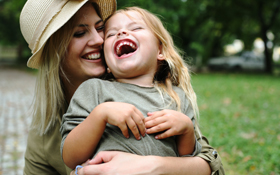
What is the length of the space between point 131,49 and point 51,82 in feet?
2.24

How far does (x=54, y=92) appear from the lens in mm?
2115

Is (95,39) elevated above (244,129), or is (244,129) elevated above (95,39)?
(95,39)

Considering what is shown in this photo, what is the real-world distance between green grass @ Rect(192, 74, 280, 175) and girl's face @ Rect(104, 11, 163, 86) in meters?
1.99

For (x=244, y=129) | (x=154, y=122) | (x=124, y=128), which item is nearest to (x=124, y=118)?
(x=124, y=128)

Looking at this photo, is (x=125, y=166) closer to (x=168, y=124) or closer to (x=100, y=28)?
(x=168, y=124)

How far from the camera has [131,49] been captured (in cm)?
203

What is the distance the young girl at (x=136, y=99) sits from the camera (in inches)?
61.2

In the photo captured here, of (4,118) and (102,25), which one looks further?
(4,118)

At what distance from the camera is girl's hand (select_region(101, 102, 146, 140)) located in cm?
150

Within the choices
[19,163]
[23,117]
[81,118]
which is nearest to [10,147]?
[19,163]

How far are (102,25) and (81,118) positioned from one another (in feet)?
2.94

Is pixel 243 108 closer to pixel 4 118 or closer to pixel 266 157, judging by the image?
pixel 266 157

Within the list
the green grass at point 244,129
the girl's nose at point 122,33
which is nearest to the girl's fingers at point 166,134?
the girl's nose at point 122,33

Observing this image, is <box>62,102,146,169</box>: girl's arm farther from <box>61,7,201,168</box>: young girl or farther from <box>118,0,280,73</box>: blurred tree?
<box>118,0,280,73</box>: blurred tree
